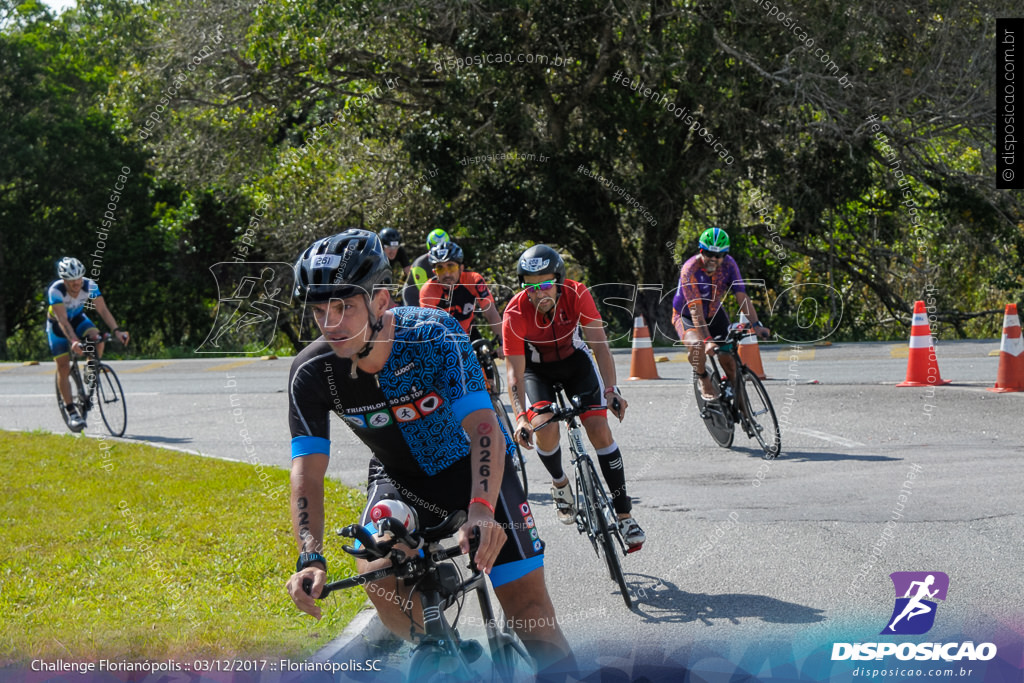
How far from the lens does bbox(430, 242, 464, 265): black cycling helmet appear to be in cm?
934

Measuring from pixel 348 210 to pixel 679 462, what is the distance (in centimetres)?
1469

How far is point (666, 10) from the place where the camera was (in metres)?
20.4

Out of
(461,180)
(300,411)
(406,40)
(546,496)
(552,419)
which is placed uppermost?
(406,40)

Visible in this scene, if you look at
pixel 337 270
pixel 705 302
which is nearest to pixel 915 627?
pixel 337 270

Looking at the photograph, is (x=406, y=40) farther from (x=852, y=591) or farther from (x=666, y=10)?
(x=852, y=591)

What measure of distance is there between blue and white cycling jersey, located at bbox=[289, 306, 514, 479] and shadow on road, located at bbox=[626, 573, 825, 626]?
8.37 feet

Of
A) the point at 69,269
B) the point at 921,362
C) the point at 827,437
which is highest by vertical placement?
the point at 69,269

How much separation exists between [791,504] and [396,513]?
223 inches

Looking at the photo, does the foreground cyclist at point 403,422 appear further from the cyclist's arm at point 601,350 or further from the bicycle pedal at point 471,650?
the cyclist's arm at point 601,350

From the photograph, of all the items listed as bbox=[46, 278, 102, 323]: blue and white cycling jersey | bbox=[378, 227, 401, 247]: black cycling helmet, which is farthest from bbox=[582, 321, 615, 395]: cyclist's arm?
bbox=[46, 278, 102, 323]: blue and white cycling jersey

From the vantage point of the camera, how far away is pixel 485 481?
11.9 ft

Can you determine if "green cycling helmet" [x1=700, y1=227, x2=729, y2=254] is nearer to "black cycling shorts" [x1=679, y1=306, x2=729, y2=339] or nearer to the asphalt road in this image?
"black cycling shorts" [x1=679, y1=306, x2=729, y2=339]

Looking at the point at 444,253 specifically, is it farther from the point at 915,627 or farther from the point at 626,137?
the point at 626,137

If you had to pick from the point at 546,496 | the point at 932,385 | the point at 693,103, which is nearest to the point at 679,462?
the point at 546,496
